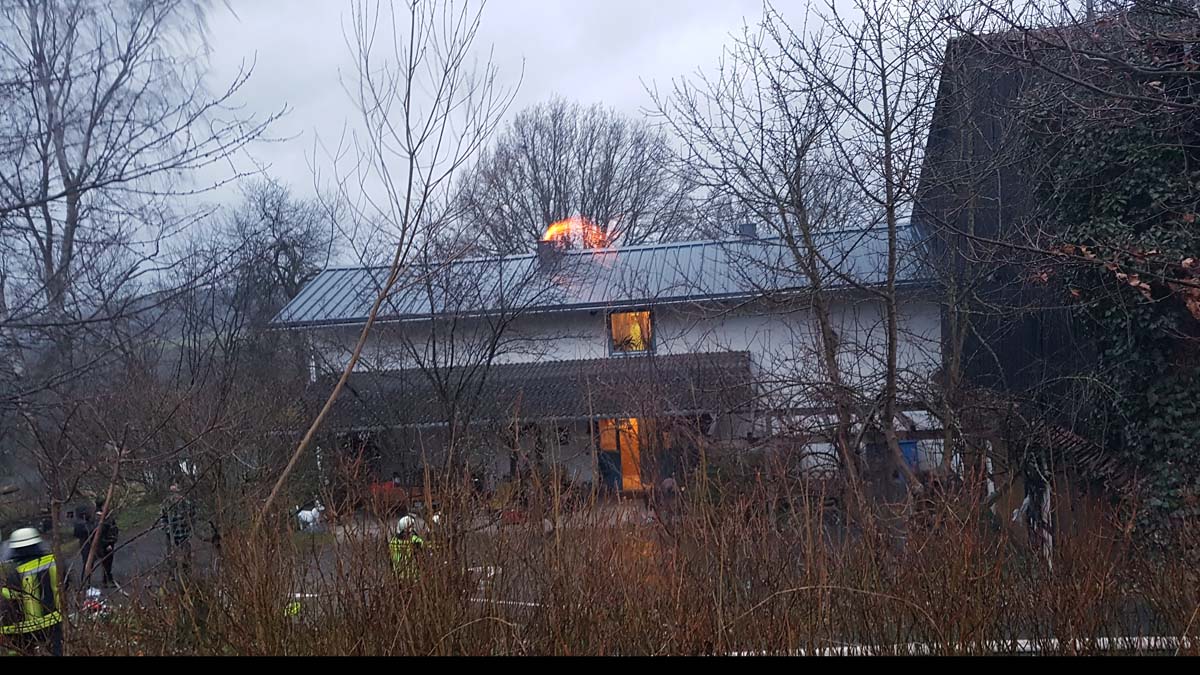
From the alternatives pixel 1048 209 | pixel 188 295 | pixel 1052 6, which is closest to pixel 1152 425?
pixel 1048 209

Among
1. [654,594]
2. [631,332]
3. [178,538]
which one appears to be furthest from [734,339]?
[654,594]

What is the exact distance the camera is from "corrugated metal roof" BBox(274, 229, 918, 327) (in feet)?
29.2

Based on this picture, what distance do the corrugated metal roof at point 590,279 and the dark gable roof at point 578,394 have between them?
933mm

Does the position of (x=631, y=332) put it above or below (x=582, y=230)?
below

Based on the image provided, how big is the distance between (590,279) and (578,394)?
3941 millimetres

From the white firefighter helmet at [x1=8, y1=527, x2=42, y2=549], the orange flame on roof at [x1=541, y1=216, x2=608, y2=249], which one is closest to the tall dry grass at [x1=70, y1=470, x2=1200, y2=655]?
the white firefighter helmet at [x1=8, y1=527, x2=42, y2=549]

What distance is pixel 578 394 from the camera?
553 inches

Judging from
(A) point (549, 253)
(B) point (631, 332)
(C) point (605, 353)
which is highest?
(A) point (549, 253)

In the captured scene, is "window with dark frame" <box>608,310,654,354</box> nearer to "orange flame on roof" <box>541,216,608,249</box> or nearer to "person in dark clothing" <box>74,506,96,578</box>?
"person in dark clothing" <box>74,506,96,578</box>

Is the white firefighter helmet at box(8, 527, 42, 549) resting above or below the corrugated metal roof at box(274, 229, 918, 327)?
below

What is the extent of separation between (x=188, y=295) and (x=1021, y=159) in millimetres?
7279

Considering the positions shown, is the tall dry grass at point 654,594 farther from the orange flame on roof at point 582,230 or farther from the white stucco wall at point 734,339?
the orange flame on roof at point 582,230

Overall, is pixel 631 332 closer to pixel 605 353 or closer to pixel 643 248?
pixel 605 353

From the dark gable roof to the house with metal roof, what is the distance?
3 centimetres
